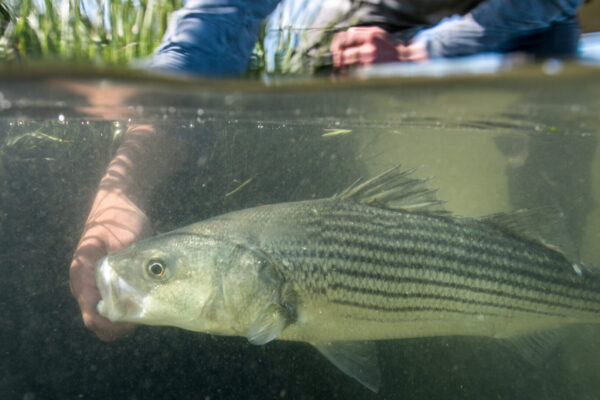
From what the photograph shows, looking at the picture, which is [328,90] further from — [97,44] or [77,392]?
[77,392]

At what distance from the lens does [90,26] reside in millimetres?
3578

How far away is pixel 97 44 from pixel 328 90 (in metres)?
2.44

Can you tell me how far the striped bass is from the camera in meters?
2.41

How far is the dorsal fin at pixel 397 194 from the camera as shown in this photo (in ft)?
9.34

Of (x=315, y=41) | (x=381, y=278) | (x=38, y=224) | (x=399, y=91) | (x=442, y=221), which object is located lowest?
(x=38, y=224)

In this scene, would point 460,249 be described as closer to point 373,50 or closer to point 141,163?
point 373,50

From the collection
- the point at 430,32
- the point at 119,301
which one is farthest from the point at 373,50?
the point at 119,301

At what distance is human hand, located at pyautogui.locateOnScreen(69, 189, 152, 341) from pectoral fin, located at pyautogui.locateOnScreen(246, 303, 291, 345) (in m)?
1.55

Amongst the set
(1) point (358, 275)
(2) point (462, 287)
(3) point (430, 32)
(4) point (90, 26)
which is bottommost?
(2) point (462, 287)

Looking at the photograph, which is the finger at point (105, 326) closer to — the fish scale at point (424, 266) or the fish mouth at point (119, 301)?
the fish mouth at point (119, 301)

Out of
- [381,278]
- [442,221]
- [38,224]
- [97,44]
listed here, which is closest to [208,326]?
[381,278]

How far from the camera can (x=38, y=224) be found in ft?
15.4

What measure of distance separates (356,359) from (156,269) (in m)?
1.57

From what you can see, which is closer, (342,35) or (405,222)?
(405,222)
